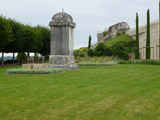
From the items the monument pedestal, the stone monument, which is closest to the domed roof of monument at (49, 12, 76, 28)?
the stone monument

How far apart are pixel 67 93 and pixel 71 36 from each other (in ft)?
35.5

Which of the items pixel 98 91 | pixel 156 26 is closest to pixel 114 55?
pixel 156 26

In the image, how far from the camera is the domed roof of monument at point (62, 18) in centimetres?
1766

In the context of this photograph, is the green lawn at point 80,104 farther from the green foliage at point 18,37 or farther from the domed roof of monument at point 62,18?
the green foliage at point 18,37

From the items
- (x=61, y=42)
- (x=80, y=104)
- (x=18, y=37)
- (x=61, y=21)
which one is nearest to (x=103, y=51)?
(x=18, y=37)

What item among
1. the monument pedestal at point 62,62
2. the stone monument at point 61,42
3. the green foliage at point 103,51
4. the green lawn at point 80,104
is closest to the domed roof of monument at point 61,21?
the stone monument at point 61,42

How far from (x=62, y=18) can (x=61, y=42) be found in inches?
73.5

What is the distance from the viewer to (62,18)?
58.1 feet

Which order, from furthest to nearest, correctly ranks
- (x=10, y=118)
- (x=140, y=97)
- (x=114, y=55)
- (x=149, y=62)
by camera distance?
(x=114, y=55)
(x=149, y=62)
(x=140, y=97)
(x=10, y=118)

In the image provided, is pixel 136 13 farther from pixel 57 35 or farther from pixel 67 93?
pixel 67 93

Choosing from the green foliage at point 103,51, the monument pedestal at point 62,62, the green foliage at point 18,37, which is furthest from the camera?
the green foliage at point 103,51

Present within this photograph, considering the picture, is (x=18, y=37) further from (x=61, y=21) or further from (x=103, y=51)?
(x=61, y=21)

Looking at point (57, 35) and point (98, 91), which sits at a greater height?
point (57, 35)

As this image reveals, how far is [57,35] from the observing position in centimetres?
1775
